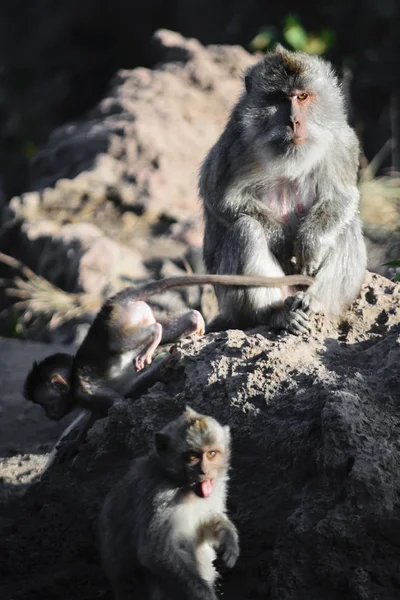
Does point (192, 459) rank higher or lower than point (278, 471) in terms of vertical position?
higher

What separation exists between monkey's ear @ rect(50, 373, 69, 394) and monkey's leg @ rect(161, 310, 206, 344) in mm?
673

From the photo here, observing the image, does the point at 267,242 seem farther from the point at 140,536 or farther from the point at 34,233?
the point at 34,233

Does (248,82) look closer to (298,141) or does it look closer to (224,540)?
(298,141)

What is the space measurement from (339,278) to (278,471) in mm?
1612

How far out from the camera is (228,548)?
4.05 meters

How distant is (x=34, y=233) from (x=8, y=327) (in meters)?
1.12

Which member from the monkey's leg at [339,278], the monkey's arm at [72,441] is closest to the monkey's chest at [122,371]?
the monkey's arm at [72,441]

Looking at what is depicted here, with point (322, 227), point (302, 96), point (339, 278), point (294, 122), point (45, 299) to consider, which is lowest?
point (45, 299)

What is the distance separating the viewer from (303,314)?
5508mm

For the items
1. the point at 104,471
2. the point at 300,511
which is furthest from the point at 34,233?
the point at 300,511

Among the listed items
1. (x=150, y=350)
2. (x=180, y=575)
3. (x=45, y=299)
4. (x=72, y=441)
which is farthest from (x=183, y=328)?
(x=45, y=299)

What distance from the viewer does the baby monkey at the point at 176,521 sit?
390cm

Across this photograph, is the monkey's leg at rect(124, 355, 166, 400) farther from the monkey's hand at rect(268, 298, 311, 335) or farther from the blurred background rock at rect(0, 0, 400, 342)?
the blurred background rock at rect(0, 0, 400, 342)

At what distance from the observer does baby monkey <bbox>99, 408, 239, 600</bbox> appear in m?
3.90
